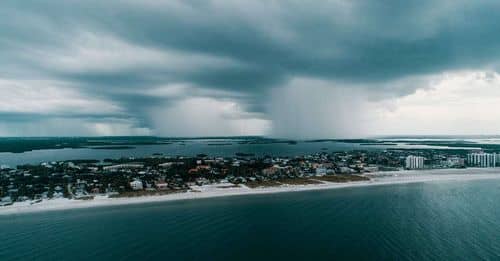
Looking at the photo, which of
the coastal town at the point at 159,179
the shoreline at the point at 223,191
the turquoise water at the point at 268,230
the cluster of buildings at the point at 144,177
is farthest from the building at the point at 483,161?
the turquoise water at the point at 268,230

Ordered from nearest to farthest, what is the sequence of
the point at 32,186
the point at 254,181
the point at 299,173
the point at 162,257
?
the point at 162,257, the point at 32,186, the point at 254,181, the point at 299,173

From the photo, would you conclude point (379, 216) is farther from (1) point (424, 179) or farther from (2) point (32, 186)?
(2) point (32, 186)

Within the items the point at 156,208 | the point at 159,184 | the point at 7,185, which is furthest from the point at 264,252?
the point at 7,185

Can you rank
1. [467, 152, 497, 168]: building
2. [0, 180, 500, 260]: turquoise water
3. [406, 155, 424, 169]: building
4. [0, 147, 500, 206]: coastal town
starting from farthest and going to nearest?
[467, 152, 497, 168]: building → [406, 155, 424, 169]: building → [0, 147, 500, 206]: coastal town → [0, 180, 500, 260]: turquoise water

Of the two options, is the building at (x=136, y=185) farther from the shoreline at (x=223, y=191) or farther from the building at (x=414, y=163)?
the building at (x=414, y=163)

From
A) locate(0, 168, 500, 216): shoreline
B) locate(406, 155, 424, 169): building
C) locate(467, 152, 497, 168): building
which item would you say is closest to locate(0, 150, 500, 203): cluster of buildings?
locate(406, 155, 424, 169): building

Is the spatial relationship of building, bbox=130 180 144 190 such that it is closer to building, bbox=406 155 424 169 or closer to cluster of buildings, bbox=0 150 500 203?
cluster of buildings, bbox=0 150 500 203

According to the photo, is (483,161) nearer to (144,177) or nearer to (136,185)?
(144,177)
